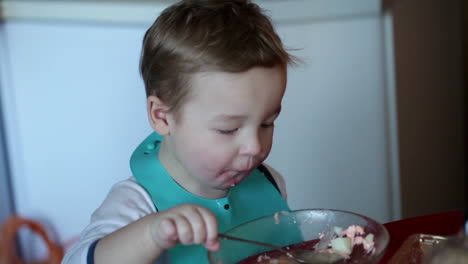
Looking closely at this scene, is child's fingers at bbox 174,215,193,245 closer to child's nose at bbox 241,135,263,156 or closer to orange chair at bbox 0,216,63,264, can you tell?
child's nose at bbox 241,135,263,156

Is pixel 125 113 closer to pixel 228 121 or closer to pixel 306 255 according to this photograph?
pixel 228 121

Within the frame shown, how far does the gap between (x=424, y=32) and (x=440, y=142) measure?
453mm

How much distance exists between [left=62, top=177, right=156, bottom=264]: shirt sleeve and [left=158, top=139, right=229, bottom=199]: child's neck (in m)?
0.07

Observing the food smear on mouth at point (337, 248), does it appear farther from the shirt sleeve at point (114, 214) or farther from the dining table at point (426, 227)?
the shirt sleeve at point (114, 214)

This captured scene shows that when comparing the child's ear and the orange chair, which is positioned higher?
the child's ear

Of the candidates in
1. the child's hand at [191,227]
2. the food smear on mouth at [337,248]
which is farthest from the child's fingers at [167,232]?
the food smear on mouth at [337,248]

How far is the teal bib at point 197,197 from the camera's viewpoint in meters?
0.87

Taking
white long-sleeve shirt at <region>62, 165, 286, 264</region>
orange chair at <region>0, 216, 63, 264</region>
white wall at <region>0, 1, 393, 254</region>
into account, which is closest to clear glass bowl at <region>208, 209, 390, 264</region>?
white long-sleeve shirt at <region>62, 165, 286, 264</region>

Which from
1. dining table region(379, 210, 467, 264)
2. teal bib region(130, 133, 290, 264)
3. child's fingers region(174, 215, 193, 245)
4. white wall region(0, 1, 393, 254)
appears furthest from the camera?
white wall region(0, 1, 393, 254)

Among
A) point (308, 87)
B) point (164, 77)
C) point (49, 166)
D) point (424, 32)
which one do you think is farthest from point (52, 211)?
point (424, 32)

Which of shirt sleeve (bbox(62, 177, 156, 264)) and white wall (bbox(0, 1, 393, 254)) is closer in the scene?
shirt sleeve (bbox(62, 177, 156, 264))

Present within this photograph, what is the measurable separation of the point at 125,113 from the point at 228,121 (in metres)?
0.94

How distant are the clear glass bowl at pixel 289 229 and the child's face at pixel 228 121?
0.11m

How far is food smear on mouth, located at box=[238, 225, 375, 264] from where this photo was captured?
2.16 feet
